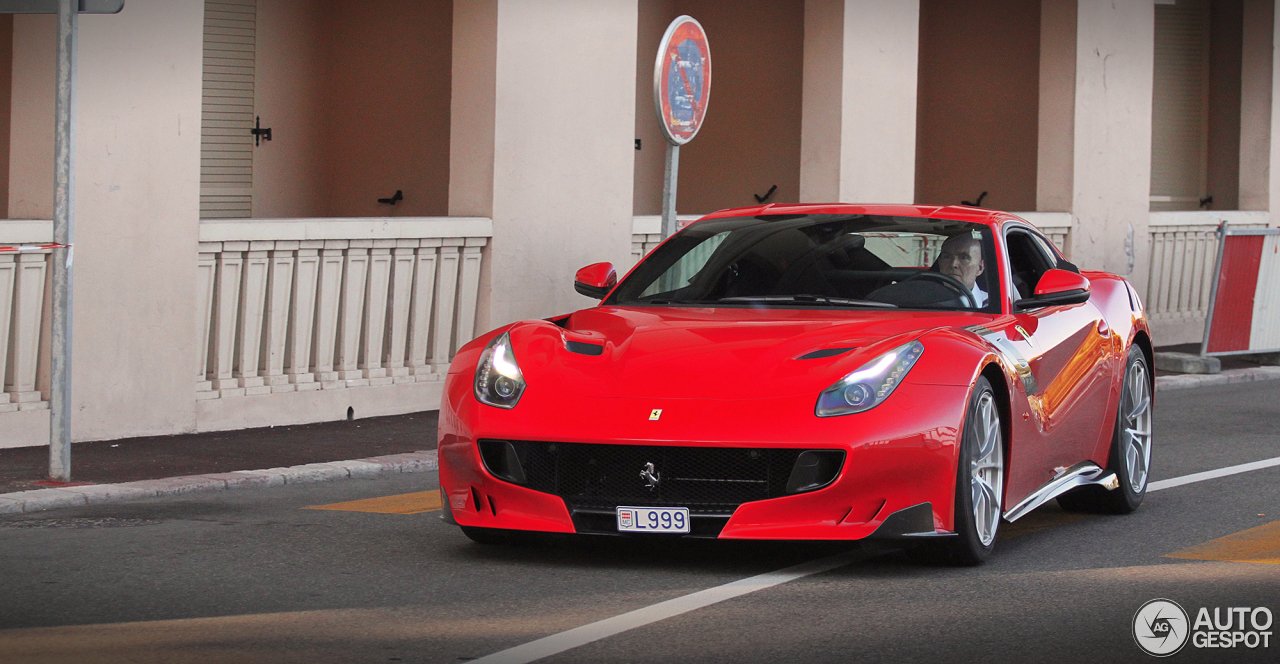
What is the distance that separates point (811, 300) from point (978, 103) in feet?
45.8

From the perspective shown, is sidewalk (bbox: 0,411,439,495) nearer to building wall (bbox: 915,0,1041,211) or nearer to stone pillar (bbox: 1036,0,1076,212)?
stone pillar (bbox: 1036,0,1076,212)

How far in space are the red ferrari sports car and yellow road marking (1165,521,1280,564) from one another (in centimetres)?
63

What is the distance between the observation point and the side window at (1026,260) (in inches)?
326

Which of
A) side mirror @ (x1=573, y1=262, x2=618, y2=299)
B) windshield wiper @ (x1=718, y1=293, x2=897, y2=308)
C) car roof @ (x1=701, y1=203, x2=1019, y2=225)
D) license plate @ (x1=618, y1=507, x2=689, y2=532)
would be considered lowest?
license plate @ (x1=618, y1=507, x2=689, y2=532)

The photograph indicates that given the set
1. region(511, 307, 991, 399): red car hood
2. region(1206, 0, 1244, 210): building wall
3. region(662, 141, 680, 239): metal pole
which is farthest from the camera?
region(1206, 0, 1244, 210): building wall

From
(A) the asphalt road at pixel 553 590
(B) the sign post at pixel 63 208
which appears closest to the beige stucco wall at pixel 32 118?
(B) the sign post at pixel 63 208

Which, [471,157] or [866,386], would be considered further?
[471,157]

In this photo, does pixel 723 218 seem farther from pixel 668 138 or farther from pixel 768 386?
pixel 668 138

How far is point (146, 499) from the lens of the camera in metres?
8.70

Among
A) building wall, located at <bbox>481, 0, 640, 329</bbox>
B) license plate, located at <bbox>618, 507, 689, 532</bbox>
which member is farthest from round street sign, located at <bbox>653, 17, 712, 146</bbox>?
license plate, located at <bbox>618, 507, 689, 532</bbox>

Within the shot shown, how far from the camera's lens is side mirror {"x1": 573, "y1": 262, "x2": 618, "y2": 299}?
8.13 m

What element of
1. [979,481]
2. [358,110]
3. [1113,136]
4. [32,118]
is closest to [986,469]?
[979,481]

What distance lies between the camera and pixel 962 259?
7816 mm

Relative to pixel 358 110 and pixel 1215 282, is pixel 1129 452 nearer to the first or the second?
pixel 1215 282
